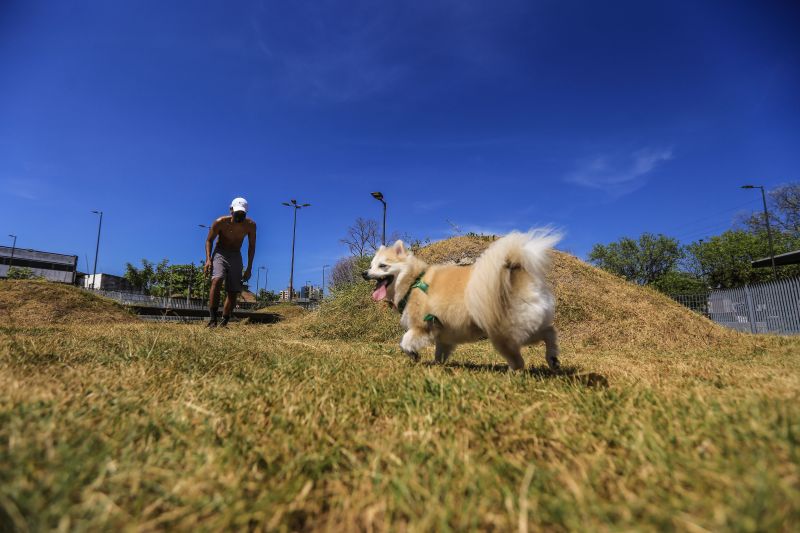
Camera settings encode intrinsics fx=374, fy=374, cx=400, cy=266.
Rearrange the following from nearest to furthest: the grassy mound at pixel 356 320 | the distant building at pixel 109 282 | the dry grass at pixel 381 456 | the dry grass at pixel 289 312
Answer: the dry grass at pixel 381 456
the grassy mound at pixel 356 320
the dry grass at pixel 289 312
the distant building at pixel 109 282

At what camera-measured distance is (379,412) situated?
6.57 feet

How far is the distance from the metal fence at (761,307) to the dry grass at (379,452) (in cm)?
1678

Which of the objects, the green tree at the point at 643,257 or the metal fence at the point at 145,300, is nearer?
A: the metal fence at the point at 145,300

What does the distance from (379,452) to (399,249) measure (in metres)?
4.11

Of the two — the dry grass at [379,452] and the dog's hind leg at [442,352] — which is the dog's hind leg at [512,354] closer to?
the dry grass at [379,452]

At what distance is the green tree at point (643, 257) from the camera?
50625 millimetres

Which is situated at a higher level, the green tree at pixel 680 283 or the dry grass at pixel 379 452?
the green tree at pixel 680 283

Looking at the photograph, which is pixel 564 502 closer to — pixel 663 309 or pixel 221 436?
pixel 221 436

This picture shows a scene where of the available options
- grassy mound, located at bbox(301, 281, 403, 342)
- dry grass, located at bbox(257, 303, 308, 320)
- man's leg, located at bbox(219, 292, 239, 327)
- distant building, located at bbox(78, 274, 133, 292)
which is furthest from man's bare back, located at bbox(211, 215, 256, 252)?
distant building, located at bbox(78, 274, 133, 292)

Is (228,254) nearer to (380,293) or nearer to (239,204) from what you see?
(239,204)

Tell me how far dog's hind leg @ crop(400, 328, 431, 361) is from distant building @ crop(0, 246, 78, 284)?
8942 cm

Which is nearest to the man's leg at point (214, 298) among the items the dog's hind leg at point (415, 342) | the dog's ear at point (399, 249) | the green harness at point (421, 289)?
the dog's ear at point (399, 249)

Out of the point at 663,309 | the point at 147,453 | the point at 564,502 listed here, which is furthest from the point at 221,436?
the point at 663,309

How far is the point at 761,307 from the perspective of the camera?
16172 mm
